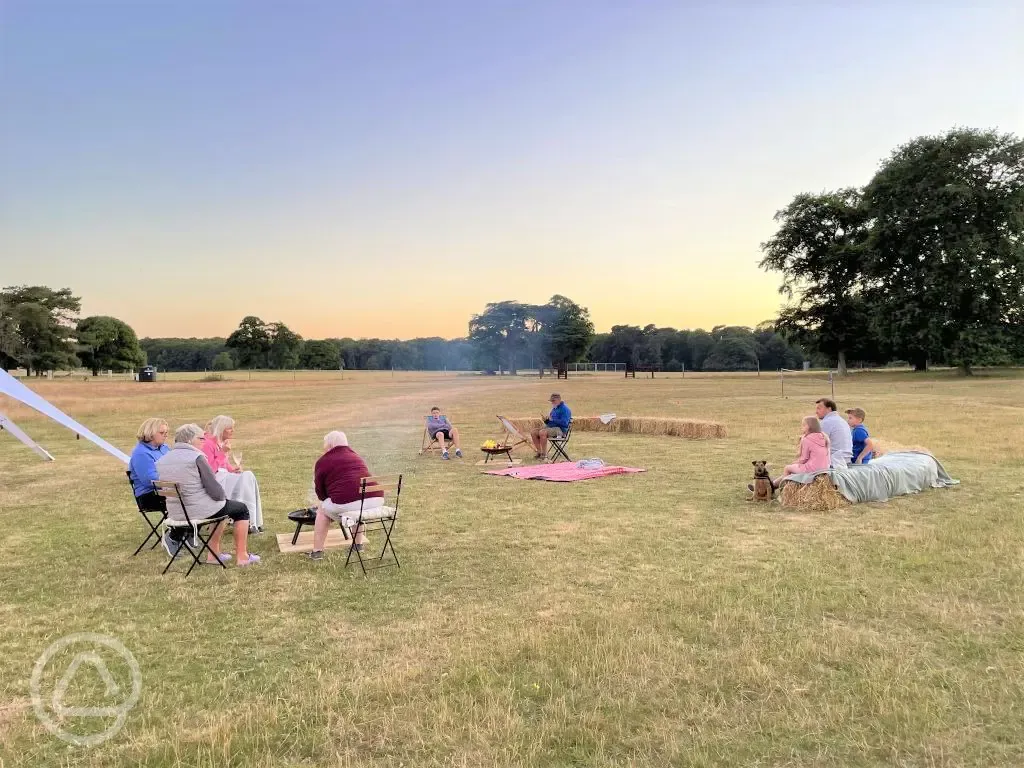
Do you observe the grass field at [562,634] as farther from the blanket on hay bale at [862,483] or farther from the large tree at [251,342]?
the large tree at [251,342]

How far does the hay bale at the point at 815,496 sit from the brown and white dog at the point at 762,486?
338mm

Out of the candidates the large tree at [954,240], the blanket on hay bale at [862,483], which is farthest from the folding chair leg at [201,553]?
the large tree at [954,240]

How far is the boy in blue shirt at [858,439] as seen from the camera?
10453 mm

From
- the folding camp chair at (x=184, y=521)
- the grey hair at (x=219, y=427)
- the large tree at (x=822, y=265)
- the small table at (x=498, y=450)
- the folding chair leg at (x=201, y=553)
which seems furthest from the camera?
the large tree at (x=822, y=265)

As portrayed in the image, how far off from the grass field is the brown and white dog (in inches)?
12.3

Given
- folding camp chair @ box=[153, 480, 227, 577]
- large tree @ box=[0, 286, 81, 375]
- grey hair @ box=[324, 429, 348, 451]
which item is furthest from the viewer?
large tree @ box=[0, 286, 81, 375]

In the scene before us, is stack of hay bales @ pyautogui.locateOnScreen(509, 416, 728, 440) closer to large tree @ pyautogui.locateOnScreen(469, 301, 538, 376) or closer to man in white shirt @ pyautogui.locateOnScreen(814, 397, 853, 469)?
man in white shirt @ pyautogui.locateOnScreen(814, 397, 853, 469)

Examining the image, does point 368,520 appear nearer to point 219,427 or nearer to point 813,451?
point 219,427

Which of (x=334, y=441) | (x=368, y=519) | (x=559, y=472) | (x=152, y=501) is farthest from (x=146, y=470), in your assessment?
(x=559, y=472)

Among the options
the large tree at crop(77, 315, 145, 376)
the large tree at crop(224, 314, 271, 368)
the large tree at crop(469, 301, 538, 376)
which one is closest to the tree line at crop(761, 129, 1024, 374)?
the large tree at crop(469, 301, 538, 376)

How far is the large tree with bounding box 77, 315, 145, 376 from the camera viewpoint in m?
93.8

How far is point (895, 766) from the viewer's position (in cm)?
308

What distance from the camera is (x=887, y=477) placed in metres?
9.30

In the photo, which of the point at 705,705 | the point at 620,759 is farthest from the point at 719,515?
the point at 620,759
